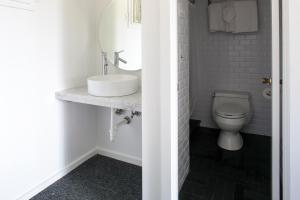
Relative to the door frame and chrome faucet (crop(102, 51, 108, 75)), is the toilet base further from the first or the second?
chrome faucet (crop(102, 51, 108, 75))

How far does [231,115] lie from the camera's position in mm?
2508

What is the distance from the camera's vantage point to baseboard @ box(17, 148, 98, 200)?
5.95 ft

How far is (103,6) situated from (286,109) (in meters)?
1.94

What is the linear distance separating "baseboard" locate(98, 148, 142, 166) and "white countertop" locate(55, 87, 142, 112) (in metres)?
0.78

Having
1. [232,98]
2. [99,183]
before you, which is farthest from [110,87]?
[232,98]

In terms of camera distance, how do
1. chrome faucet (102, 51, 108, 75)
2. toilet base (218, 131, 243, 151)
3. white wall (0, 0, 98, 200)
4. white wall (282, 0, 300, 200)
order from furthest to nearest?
1. toilet base (218, 131, 243, 151)
2. chrome faucet (102, 51, 108, 75)
3. white wall (0, 0, 98, 200)
4. white wall (282, 0, 300, 200)

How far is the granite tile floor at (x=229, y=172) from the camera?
1.87m

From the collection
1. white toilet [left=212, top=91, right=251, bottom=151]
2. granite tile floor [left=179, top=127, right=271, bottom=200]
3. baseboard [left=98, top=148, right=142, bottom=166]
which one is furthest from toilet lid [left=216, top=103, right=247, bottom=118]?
baseboard [left=98, top=148, right=142, bottom=166]

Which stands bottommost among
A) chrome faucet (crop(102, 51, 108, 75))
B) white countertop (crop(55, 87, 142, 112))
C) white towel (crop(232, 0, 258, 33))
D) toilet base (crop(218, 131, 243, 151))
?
toilet base (crop(218, 131, 243, 151))

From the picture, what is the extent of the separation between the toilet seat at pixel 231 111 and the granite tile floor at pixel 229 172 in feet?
1.43

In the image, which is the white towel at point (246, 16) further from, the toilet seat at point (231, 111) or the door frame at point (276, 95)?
the door frame at point (276, 95)

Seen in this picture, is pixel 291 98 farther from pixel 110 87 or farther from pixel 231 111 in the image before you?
pixel 231 111

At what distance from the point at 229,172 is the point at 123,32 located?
69.4 inches

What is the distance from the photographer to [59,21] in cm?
196
